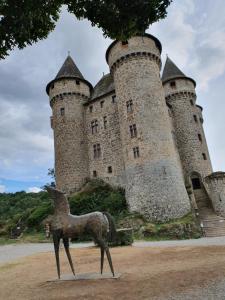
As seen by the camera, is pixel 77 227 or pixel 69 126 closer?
pixel 77 227

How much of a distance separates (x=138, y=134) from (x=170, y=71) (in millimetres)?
14345

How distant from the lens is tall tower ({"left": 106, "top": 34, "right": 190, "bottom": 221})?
84.1 ft

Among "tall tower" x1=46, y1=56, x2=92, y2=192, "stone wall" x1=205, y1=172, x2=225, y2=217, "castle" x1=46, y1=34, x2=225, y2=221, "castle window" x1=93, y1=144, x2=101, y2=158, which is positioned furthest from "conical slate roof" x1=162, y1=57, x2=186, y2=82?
"stone wall" x1=205, y1=172, x2=225, y2=217

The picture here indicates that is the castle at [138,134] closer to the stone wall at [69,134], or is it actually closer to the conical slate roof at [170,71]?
the conical slate roof at [170,71]

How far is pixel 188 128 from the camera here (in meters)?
34.5

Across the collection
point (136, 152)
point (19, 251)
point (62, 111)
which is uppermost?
point (62, 111)

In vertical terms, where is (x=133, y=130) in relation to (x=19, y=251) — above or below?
above

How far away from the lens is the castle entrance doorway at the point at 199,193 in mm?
29253

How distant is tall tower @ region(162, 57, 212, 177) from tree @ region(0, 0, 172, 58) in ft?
88.0

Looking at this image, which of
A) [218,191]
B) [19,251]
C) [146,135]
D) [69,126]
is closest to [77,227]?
[19,251]

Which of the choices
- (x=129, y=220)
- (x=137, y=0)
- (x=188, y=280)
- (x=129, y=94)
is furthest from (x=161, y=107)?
(x=188, y=280)

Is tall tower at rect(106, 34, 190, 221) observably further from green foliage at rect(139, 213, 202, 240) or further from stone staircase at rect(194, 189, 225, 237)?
green foliage at rect(139, 213, 202, 240)

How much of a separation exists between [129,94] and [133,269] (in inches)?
896

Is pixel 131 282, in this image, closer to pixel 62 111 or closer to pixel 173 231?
pixel 173 231
